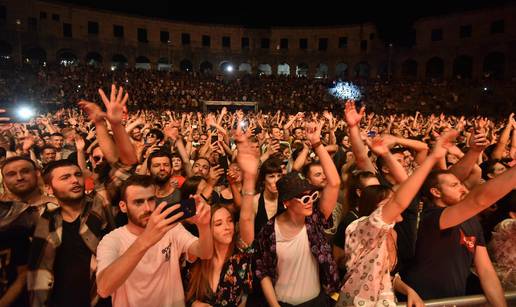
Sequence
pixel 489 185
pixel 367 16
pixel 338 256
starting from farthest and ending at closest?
1. pixel 367 16
2. pixel 338 256
3. pixel 489 185

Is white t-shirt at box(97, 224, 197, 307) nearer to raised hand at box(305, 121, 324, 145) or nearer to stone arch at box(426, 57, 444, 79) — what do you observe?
raised hand at box(305, 121, 324, 145)

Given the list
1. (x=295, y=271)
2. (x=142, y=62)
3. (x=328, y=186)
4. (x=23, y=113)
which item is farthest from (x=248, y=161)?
(x=142, y=62)

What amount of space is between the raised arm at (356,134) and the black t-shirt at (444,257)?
4.67 ft

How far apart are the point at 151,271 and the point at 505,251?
9.43 ft

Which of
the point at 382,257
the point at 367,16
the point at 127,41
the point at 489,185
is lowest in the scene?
the point at 382,257

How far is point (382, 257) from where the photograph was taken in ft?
8.77

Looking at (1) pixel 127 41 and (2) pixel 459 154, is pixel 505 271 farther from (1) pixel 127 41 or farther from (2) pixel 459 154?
(1) pixel 127 41

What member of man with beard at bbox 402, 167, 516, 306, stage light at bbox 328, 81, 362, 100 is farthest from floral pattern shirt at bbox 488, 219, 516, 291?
stage light at bbox 328, 81, 362, 100

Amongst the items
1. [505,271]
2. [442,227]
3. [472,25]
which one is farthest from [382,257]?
[472,25]

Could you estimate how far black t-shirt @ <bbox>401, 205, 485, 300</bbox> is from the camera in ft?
9.62

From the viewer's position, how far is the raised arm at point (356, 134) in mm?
4156

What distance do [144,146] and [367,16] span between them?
52951 millimetres

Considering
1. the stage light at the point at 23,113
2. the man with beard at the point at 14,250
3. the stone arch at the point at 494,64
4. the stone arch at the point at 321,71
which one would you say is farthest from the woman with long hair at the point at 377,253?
the stone arch at the point at 321,71

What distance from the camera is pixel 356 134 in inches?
169
